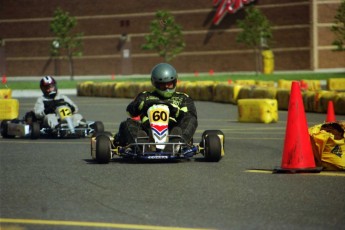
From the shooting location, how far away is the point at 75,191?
955 cm

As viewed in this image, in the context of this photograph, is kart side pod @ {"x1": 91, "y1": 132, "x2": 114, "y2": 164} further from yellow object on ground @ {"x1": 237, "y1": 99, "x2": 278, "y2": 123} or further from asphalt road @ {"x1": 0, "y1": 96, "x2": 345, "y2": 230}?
yellow object on ground @ {"x1": 237, "y1": 99, "x2": 278, "y2": 123}

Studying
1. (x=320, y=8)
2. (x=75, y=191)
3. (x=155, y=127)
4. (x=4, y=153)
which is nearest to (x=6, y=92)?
(x=4, y=153)

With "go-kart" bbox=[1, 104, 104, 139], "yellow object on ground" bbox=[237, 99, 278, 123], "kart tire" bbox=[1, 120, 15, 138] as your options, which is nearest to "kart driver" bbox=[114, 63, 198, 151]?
"go-kart" bbox=[1, 104, 104, 139]

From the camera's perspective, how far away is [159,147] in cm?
1246

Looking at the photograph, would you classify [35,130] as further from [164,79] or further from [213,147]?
[213,147]

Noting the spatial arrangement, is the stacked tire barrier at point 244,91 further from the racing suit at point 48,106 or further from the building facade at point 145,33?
the building facade at point 145,33

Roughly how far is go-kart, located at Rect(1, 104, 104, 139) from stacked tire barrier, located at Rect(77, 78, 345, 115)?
26.1 feet

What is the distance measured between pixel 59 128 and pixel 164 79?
16.5ft

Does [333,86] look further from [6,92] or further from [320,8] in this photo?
[320,8]

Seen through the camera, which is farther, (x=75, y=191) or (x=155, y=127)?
(x=155, y=127)

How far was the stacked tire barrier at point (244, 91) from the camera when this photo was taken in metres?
24.9

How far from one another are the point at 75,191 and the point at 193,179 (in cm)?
157

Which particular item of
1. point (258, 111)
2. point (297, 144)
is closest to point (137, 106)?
point (297, 144)

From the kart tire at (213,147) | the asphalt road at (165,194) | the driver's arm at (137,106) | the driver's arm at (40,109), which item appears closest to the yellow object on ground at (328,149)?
the asphalt road at (165,194)
